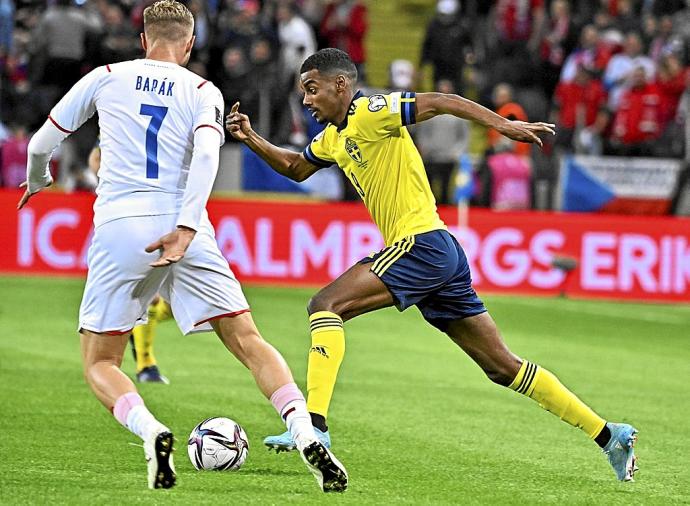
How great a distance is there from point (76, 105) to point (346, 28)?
17.0m

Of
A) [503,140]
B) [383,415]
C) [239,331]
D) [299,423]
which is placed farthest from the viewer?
[503,140]

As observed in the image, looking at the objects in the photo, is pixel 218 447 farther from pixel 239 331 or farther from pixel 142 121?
pixel 142 121

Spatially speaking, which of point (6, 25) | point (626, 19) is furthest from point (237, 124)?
point (626, 19)

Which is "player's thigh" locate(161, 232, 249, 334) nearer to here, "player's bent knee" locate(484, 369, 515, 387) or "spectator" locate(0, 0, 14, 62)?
"player's bent knee" locate(484, 369, 515, 387)

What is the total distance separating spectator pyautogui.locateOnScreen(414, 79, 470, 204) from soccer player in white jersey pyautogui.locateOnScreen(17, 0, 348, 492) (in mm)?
14009

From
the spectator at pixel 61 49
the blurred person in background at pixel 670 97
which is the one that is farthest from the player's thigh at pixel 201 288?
the blurred person in background at pixel 670 97

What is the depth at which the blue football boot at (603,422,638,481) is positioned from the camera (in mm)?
7352

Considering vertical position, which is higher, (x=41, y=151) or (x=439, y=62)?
(x=439, y=62)

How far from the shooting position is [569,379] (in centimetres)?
1230

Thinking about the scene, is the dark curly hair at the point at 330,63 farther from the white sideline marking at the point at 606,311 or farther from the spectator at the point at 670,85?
the spectator at the point at 670,85

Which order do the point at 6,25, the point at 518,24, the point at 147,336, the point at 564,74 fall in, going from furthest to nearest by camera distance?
the point at 518,24
the point at 564,74
the point at 6,25
the point at 147,336

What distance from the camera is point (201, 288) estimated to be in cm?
677

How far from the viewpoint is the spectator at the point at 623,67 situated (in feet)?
74.7

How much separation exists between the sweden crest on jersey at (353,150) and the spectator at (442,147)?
1314 cm
